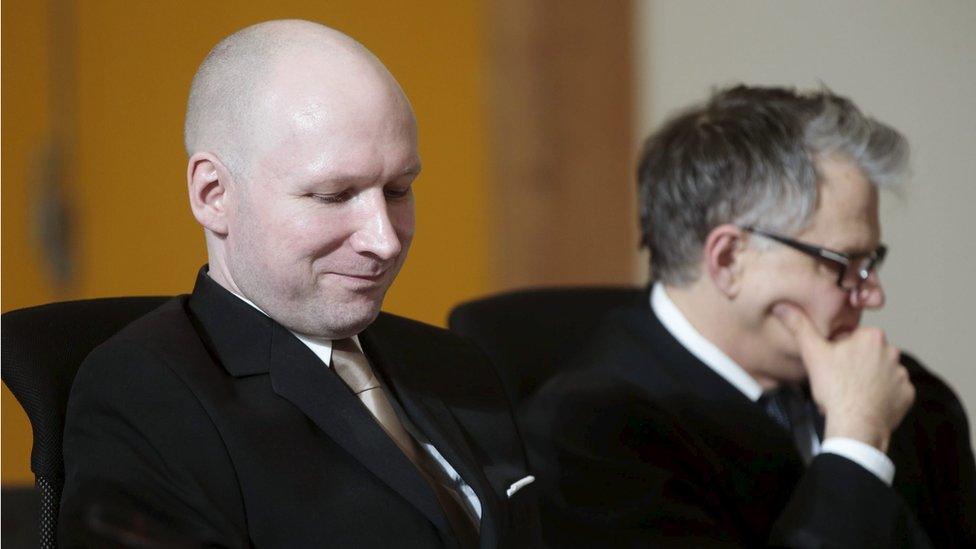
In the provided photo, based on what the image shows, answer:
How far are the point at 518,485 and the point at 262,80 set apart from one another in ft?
1.55

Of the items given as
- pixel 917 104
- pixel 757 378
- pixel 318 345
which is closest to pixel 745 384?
pixel 757 378

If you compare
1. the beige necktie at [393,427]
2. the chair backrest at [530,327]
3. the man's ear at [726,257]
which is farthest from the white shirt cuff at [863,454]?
the beige necktie at [393,427]

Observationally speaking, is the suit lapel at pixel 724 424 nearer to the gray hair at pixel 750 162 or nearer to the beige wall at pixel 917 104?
the gray hair at pixel 750 162

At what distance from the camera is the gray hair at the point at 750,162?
179cm

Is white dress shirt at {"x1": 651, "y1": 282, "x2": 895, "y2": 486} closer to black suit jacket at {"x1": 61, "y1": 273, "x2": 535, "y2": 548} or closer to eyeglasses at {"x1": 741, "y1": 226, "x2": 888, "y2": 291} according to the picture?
eyeglasses at {"x1": 741, "y1": 226, "x2": 888, "y2": 291}

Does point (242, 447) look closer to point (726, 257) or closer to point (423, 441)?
point (423, 441)

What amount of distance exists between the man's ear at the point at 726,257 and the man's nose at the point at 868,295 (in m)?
0.18

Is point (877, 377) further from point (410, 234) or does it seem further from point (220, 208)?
point (220, 208)

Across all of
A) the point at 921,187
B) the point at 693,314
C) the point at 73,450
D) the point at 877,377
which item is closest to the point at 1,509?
the point at 73,450

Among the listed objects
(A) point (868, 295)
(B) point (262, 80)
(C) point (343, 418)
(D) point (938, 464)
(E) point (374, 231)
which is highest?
(B) point (262, 80)

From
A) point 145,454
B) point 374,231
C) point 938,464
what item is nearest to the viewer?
point 145,454

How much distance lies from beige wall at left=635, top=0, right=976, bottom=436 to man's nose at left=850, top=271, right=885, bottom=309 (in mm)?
1458

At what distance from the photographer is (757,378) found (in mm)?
1865

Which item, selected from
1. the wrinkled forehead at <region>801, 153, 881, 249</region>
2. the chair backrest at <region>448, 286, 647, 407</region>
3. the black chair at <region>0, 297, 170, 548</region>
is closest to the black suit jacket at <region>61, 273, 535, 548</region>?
the black chair at <region>0, 297, 170, 548</region>
